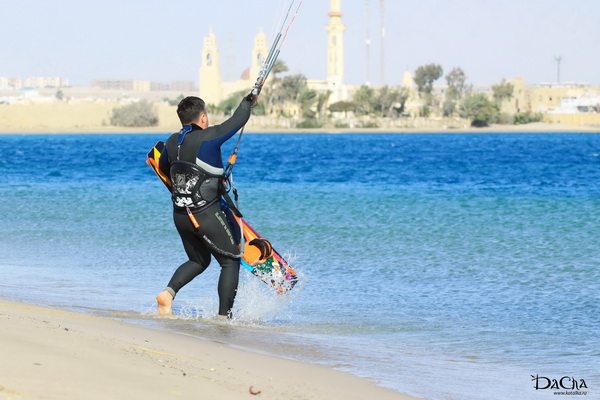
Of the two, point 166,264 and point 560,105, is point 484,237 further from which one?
point 560,105

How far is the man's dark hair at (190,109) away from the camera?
23.6 ft

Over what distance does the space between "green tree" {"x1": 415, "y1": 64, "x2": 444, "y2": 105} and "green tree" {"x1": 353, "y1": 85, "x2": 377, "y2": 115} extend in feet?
40.1

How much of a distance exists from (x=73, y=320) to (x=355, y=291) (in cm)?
396

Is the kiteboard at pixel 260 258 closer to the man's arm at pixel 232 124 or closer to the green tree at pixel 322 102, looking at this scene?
the man's arm at pixel 232 124

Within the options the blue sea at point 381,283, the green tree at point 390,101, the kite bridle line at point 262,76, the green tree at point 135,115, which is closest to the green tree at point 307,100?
the green tree at point 390,101

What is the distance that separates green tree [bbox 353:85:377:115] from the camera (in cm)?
15750

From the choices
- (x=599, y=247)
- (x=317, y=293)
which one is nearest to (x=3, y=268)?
(x=317, y=293)

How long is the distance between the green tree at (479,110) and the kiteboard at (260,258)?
15462 cm

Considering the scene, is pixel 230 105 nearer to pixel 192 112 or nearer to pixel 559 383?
pixel 192 112

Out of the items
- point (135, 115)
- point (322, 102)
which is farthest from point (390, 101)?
point (135, 115)

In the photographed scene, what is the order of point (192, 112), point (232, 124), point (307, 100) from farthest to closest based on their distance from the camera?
point (307, 100) < point (192, 112) < point (232, 124)

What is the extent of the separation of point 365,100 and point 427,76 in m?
15.3

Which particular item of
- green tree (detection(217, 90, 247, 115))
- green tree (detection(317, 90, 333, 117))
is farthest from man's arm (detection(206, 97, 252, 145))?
green tree (detection(217, 90, 247, 115))

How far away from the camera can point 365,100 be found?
520 ft
